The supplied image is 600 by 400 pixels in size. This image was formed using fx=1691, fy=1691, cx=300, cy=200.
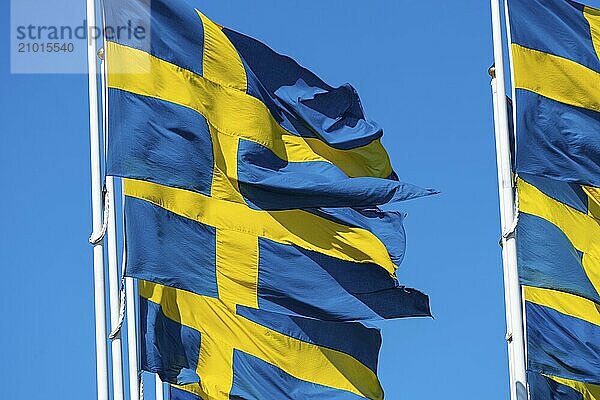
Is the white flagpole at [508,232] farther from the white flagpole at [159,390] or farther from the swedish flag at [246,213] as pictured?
the white flagpole at [159,390]

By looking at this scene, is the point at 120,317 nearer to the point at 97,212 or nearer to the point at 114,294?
the point at 114,294

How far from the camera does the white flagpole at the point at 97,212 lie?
2012cm

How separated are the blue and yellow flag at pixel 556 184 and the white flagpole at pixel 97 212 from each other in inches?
216

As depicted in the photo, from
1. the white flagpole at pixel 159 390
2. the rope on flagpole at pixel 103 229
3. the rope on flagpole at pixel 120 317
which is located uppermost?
the rope on flagpole at pixel 103 229

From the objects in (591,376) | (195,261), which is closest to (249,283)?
(195,261)

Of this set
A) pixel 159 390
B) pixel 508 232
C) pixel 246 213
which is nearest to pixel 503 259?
pixel 508 232

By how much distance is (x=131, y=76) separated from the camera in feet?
70.2

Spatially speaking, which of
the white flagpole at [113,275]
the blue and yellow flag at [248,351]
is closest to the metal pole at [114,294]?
the white flagpole at [113,275]

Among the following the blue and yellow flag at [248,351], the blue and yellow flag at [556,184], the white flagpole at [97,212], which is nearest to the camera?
the white flagpole at [97,212]

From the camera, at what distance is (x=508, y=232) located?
2267 cm

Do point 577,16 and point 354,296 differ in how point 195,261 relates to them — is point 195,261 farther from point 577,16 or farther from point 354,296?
point 577,16

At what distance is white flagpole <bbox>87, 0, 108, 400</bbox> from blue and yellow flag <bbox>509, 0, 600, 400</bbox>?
5.49 metres

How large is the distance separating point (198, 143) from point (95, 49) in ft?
6.31

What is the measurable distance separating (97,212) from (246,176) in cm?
270
